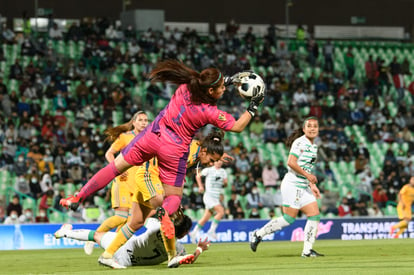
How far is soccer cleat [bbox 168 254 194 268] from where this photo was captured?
10.9 meters

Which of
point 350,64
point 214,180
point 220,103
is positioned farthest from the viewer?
point 350,64

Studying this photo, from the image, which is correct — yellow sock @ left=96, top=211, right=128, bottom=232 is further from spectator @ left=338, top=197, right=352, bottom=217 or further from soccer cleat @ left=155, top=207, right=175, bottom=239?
spectator @ left=338, top=197, right=352, bottom=217

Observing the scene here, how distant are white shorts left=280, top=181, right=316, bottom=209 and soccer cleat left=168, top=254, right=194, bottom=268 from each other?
146 inches

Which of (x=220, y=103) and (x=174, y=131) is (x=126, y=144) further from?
(x=220, y=103)

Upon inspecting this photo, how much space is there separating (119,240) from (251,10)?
31.1 meters

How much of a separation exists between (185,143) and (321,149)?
19518mm

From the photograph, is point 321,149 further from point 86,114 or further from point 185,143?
point 185,143

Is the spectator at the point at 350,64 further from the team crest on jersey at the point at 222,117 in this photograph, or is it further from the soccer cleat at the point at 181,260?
the team crest on jersey at the point at 222,117

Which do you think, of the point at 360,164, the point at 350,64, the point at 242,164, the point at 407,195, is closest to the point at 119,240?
the point at 407,195

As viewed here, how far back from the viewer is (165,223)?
34.8 feet

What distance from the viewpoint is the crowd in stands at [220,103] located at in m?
25.4

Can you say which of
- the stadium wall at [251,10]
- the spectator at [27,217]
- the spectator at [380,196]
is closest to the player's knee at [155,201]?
the spectator at [27,217]

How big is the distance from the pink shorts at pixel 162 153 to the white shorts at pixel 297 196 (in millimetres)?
3825

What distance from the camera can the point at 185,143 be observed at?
10.9 m
